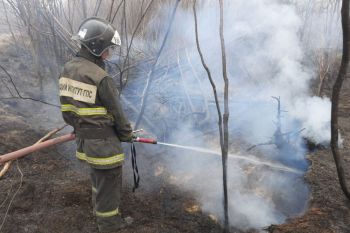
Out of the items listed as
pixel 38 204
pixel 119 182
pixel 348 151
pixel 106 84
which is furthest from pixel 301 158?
pixel 38 204

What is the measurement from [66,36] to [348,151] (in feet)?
17.1

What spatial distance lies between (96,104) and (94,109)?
0.05 meters

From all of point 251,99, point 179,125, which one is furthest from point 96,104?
point 251,99

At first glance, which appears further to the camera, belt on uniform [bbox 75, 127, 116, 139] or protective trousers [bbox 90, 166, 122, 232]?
protective trousers [bbox 90, 166, 122, 232]

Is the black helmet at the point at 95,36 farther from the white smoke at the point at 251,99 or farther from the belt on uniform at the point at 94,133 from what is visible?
the white smoke at the point at 251,99

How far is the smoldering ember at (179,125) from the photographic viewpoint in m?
3.47

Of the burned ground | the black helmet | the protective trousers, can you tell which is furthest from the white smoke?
the black helmet

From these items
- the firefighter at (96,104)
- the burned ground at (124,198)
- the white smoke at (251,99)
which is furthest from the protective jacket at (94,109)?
the white smoke at (251,99)

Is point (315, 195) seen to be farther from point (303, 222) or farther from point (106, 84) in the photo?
point (106, 84)

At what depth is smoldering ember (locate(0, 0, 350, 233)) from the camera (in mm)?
3471

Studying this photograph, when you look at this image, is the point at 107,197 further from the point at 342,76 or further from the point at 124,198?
the point at 342,76

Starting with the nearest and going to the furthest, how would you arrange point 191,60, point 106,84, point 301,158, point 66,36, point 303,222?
point 106,84
point 303,222
point 301,158
point 66,36
point 191,60

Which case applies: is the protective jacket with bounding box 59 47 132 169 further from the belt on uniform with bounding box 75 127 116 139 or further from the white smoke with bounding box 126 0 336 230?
the white smoke with bounding box 126 0 336 230

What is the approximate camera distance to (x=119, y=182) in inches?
146
